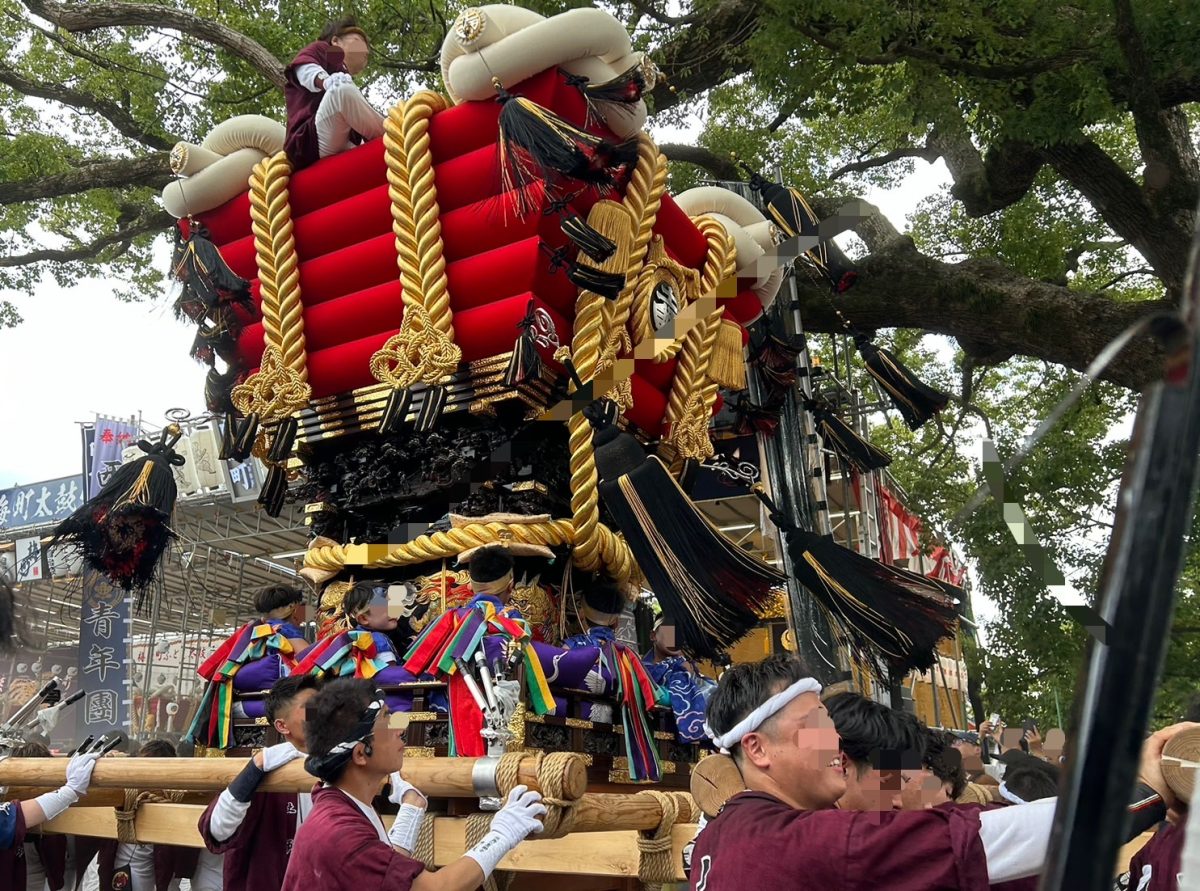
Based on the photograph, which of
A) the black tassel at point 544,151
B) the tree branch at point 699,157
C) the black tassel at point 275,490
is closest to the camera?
the black tassel at point 544,151

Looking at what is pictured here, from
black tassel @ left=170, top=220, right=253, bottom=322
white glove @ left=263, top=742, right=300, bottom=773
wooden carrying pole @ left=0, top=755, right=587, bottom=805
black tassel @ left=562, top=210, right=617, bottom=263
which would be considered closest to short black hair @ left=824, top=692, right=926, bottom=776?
wooden carrying pole @ left=0, top=755, right=587, bottom=805

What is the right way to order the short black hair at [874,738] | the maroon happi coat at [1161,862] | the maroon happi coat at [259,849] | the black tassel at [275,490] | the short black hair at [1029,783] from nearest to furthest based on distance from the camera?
the maroon happi coat at [1161,862], the short black hair at [874,738], the short black hair at [1029,783], the maroon happi coat at [259,849], the black tassel at [275,490]

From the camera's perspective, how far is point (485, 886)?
10.6 feet

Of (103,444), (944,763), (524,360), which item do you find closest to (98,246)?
(103,444)

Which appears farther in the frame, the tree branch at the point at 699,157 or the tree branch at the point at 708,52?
the tree branch at the point at 699,157

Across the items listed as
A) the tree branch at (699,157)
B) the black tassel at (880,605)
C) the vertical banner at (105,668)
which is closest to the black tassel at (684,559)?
the black tassel at (880,605)

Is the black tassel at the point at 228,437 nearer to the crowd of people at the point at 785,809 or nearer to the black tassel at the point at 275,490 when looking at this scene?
the black tassel at the point at 275,490

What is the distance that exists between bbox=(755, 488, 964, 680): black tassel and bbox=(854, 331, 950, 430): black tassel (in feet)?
7.08

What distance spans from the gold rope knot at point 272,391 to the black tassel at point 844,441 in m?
2.97

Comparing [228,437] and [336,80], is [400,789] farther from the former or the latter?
[336,80]

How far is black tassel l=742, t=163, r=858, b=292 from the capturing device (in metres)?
5.64

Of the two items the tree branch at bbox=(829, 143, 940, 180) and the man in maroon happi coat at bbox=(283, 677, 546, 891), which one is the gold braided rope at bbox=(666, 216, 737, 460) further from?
the tree branch at bbox=(829, 143, 940, 180)

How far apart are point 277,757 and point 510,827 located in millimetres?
1030

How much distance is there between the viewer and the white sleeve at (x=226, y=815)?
300cm
